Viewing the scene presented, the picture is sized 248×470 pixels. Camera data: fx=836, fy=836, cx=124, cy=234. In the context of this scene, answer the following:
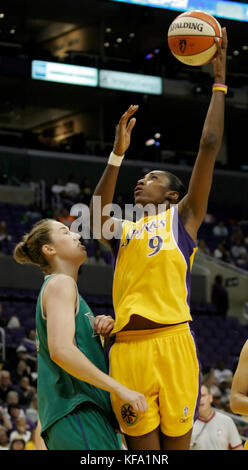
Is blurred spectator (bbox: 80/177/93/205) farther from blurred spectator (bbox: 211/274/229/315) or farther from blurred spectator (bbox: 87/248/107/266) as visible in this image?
blurred spectator (bbox: 211/274/229/315)

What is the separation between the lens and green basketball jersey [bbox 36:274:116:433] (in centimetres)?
409

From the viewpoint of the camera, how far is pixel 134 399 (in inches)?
148

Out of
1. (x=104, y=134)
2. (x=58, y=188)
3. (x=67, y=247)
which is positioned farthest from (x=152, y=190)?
(x=104, y=134)

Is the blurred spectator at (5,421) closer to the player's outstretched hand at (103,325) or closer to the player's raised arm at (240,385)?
the player's raised arm at (240,385)

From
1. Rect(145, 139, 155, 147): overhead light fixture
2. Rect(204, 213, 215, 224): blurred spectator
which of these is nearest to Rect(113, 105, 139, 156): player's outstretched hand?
Rect(204, 213, 215, 224): blurred spectator

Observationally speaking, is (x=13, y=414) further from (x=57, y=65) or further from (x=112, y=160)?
(x=57, y=65)

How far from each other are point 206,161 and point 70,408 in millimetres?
1429

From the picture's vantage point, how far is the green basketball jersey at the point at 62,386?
13.4ft

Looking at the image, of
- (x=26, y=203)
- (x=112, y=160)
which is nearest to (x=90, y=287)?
(x=26, y=203)

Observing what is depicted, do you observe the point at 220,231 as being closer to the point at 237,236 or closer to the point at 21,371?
the point at 237,236

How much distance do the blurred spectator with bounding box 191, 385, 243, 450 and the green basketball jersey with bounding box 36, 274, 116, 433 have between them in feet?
11.2

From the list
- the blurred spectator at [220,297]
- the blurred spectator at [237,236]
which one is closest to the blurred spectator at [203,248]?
the blurred spectator at [237,236]
